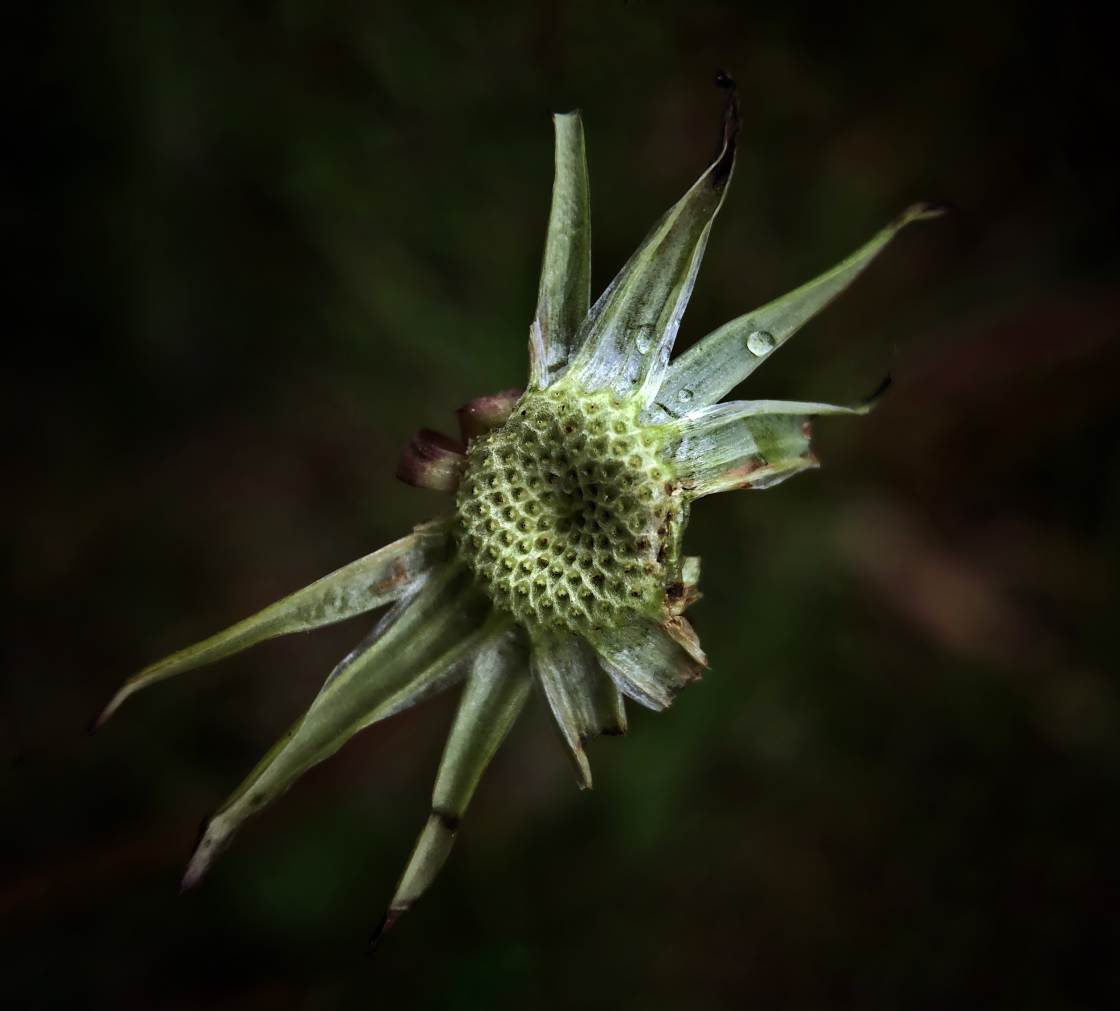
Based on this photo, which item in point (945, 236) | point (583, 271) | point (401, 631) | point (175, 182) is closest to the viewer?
point (583, 271)

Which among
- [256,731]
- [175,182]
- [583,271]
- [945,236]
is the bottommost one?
[256,731]

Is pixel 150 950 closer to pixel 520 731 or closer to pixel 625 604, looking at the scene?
pixel 520 731

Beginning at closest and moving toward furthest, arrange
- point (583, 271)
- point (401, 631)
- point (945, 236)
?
point (583, 271), point (401, 631), point (945, 236)

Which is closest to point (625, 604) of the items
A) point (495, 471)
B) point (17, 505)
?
point (495, 471)

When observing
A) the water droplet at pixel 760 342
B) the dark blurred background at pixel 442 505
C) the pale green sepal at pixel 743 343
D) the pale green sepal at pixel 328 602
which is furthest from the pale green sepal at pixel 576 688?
the dark blurred background at pixel 442 505

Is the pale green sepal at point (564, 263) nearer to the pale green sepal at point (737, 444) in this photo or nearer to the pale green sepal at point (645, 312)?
the pale green sepal at point (645, 312)

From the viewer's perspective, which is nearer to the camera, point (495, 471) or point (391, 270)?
point (495, 471)

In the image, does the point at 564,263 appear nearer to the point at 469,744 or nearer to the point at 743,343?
the point at 743,343
